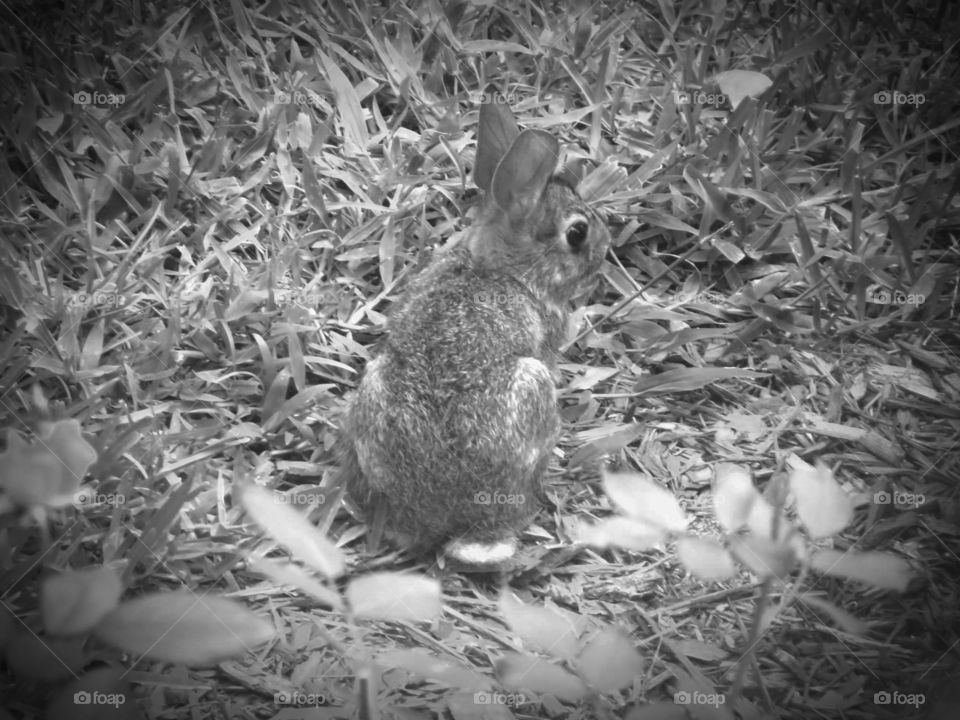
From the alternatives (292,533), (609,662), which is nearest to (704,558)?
(609,662)

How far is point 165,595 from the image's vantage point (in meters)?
1.22

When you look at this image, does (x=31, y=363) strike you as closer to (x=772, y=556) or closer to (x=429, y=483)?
(x=429, y=483)

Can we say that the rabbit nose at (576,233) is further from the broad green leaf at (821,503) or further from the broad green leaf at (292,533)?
the broad green leaf at (292,533)

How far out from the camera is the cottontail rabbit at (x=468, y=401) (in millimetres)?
3590

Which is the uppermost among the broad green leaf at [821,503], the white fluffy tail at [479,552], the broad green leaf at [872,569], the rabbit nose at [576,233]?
the broad green leaf at [821,503]

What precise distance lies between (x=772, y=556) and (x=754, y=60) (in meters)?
5.22

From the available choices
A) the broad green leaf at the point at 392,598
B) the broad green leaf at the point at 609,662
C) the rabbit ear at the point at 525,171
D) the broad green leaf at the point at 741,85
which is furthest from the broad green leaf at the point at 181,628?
the broad green leaf at the point at 741,85

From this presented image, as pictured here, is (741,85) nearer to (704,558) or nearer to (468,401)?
(468,401)

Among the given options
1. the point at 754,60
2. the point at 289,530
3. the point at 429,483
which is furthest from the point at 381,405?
the point at 754,60

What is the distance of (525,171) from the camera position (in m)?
4.02

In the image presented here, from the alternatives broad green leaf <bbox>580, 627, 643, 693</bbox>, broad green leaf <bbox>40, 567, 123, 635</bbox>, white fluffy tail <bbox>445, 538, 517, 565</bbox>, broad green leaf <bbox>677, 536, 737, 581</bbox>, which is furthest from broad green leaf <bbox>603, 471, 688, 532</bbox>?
white fluffy tail <bbox>445, 538, 517, 565</bbox>

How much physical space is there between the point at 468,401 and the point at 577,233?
50.7 inches

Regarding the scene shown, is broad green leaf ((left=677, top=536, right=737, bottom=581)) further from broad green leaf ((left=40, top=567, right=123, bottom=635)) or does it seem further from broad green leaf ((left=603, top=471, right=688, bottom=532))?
broad green leaf ((left=40, top=567, right=123, bottom=635))

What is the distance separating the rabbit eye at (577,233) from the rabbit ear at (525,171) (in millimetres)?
269
